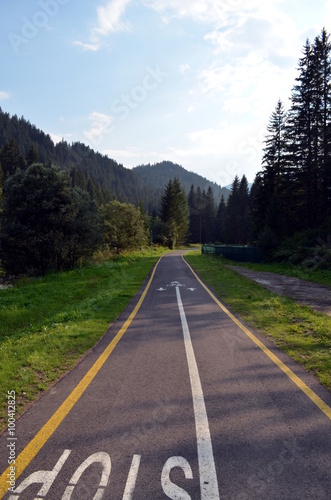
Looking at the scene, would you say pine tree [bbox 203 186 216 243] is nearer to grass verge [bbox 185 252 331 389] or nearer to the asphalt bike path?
Result: grass verge [bbox 185 252 331 389]

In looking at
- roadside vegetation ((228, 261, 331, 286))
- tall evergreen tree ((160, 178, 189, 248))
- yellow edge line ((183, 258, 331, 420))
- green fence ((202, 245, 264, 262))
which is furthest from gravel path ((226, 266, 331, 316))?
tall evergreen tree ((160, 178, 189, 248))

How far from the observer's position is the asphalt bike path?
2.77m

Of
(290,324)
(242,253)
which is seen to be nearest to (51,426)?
(290,324)

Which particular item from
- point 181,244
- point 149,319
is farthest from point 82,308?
point 181,244

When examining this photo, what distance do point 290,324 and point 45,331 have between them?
21.7 ft

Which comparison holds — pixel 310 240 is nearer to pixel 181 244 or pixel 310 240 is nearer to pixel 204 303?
pixel 204 303

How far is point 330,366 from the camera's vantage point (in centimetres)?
541

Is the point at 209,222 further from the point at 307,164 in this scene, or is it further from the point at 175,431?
the point at 175,431

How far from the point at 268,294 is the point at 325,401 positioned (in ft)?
29.4

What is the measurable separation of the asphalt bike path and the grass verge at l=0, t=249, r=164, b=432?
0.45m

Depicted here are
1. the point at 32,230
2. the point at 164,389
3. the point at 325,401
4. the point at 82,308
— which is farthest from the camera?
the point at 32,230

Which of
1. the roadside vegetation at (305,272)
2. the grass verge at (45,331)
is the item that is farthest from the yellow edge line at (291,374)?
the roadside vegetation at (305,272)

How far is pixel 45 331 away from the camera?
7.71 m

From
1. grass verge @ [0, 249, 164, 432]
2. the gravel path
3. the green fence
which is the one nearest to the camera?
grass verge @ [0, 249, 164, 432]
